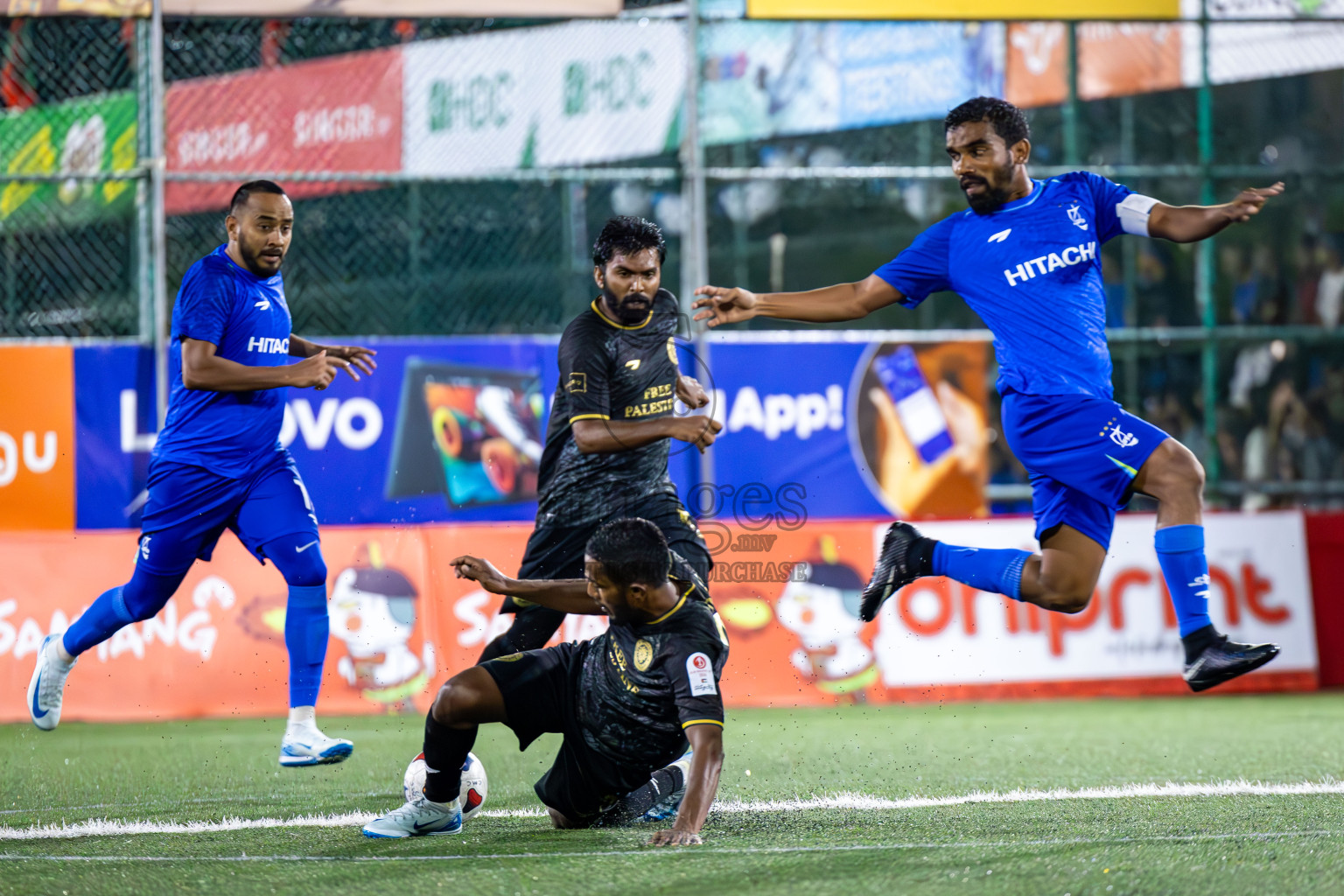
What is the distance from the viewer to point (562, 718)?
468 centimetres

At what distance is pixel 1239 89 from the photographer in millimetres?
12469

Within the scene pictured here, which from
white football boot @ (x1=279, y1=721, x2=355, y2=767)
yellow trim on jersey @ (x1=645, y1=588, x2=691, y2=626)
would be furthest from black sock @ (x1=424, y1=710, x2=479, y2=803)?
white football boot @ (x1=279, y1=721, x2=355, y2=767)

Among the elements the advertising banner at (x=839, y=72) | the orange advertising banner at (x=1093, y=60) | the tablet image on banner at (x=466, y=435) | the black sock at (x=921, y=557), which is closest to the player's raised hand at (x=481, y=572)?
the black sock at (x=921, y=557)

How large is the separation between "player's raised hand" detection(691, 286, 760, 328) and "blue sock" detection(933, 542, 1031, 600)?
1.28 meters

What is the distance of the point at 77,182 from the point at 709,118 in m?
5.15

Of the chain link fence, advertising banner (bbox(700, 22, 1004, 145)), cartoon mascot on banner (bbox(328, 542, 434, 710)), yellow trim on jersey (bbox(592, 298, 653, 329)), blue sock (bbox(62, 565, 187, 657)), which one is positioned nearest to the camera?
yellow trim on jersey (bbox(592, 298, 653, 329))

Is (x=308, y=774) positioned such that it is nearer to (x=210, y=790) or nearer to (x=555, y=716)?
(x=210, y=790)

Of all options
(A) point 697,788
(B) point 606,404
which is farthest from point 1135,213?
(A) point 697,788

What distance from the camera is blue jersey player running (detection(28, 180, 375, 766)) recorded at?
5762 mm

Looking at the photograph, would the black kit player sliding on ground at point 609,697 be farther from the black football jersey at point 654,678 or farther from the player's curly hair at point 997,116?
the player's curly hair at point 997,116

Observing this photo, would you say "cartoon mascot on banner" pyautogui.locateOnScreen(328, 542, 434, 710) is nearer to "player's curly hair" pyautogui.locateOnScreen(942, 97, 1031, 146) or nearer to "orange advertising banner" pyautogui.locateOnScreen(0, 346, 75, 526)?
"orange advertising banner" pyautogui.locateOnScreen(0, 346, 75, 526)

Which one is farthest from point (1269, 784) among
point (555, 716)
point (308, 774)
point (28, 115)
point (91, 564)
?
point (28, 115)

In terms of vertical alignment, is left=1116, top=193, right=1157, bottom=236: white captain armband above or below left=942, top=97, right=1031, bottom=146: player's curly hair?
below

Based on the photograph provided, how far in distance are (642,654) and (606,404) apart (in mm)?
1327
